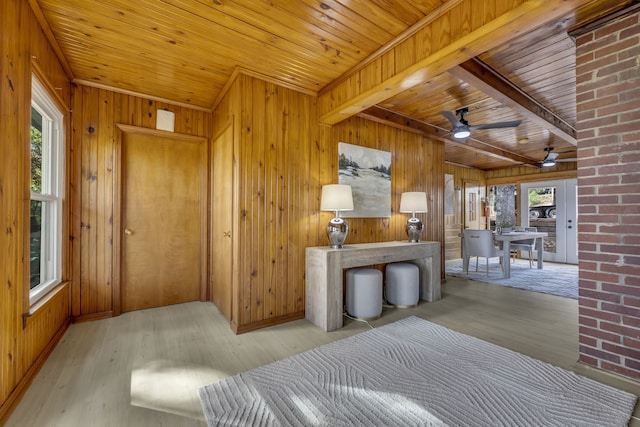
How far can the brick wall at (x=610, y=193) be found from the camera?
69.3 inches

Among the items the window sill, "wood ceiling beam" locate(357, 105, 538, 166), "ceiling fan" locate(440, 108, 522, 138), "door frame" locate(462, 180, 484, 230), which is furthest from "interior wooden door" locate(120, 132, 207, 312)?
"door frame" locate(462, 180, 484, 230)

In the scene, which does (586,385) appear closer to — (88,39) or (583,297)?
(583,297)

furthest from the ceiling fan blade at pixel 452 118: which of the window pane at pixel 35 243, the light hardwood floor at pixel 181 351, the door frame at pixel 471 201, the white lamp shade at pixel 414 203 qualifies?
the door frame at pixel 471 201

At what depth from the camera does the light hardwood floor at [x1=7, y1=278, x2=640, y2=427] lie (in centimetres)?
156

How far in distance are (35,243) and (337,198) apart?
264cm

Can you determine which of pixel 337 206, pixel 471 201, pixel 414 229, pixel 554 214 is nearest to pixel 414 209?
pixel 414 229

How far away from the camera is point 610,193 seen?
1839mm

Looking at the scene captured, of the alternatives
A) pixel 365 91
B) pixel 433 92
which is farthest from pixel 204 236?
pixel 433 92

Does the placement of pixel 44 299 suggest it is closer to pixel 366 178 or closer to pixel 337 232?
pixel 337 232

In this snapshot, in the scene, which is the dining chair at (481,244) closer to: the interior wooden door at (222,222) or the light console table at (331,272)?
the light console table at (331,272)

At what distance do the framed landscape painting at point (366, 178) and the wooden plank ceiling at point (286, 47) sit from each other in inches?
21.4

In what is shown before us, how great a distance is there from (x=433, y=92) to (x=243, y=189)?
7.93 feet

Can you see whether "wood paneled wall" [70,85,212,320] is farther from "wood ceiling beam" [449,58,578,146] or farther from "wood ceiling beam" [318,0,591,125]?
"wood ceiling beam" [449,58,578,146]

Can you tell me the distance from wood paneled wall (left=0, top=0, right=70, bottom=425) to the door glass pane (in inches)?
368
